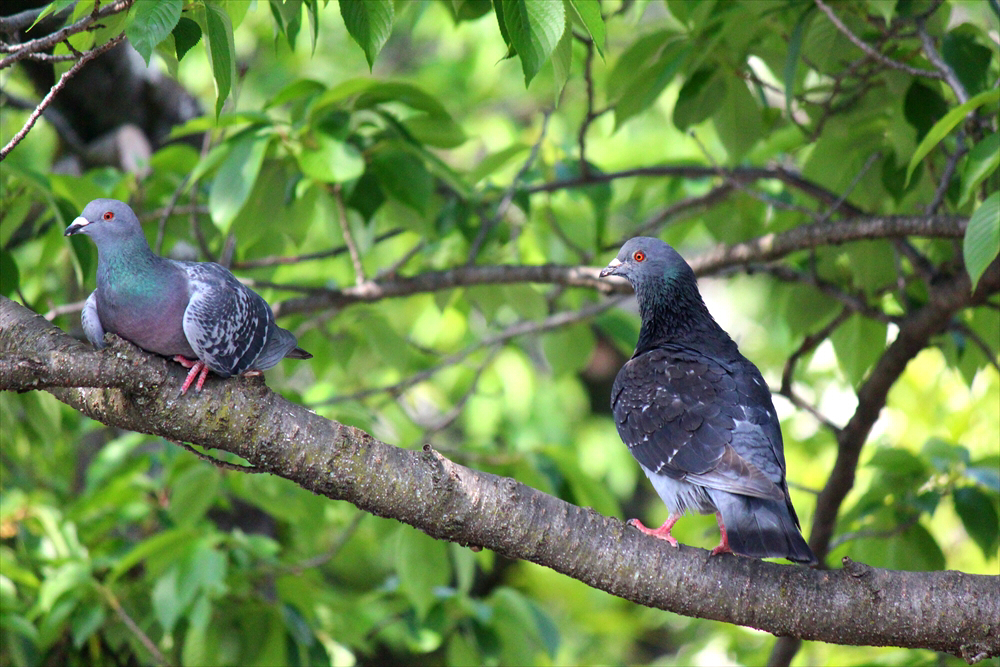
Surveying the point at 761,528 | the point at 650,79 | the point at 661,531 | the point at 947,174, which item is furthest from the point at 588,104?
the point at 761,528

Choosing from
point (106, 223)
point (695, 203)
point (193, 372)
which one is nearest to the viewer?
point (193, 372)

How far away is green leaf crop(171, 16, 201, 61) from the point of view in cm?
248

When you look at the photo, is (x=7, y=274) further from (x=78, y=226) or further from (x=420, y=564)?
(x=420, y=564)

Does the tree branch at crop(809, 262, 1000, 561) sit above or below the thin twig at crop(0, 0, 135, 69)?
above

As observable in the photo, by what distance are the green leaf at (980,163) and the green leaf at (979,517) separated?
1523 millimetres

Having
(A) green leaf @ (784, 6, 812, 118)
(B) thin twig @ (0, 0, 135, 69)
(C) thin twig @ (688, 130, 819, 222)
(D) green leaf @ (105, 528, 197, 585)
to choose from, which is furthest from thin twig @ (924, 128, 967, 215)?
(D) green leaf @ (105, 528, 197, 585)

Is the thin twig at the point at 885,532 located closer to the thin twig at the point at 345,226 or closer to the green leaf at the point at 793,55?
the green leaf at the point at 793,55

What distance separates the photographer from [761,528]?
10.3 feet

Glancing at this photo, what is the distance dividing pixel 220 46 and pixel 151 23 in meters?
0.28

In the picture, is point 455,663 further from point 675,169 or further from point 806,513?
point 806,513

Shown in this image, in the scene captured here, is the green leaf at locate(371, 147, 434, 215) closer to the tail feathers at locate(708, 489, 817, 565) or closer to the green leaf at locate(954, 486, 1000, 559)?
the tail feathers at locate(708, 489, 817, 565)

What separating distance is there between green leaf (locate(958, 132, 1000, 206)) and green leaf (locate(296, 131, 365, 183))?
85.7 inches

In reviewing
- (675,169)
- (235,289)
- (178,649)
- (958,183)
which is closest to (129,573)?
(178,649)

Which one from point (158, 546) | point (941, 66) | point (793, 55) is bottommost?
point (158, 546)
